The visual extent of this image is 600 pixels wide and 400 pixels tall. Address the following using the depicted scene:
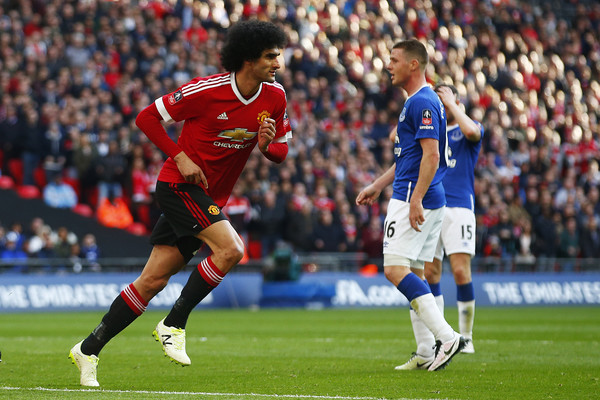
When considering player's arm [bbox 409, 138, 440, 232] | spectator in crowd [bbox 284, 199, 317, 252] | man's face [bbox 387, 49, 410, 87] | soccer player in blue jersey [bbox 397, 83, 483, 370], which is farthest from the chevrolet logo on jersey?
spectator in crowd [bbox 284, 199, 317, 252]

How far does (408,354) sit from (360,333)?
3496 millimetres

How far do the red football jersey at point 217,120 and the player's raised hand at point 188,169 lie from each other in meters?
0.18

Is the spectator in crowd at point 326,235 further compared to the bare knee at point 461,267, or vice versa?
the spectator in crowd at point 326,235

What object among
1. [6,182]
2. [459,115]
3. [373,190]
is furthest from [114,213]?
[373,190]

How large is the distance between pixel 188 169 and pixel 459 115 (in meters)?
3.49

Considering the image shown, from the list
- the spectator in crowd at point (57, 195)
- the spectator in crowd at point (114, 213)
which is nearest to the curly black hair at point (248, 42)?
the spectator in crowd at point (57, 195)

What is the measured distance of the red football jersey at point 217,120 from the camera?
7098mm

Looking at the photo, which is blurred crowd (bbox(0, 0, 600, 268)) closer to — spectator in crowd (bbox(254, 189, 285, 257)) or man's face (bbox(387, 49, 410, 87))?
spectator in crowd (bbox(254, 189, 285, 257))

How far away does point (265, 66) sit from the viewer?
710cm

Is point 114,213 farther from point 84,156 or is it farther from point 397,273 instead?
point 397,273

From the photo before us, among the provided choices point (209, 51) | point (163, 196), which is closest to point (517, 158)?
point (209, 51)

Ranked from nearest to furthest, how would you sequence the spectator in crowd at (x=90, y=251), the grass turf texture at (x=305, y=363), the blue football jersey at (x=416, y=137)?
the grass turf texture at (x=305, y=363) < the blue football jersey at (x=416, y=137) < the spectator in crowd at (x=90, y=251)

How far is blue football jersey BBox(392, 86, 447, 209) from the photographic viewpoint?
7824mm

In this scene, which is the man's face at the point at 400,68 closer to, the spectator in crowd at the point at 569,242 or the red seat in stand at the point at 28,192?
the red seat in stand at the point at 28,192
